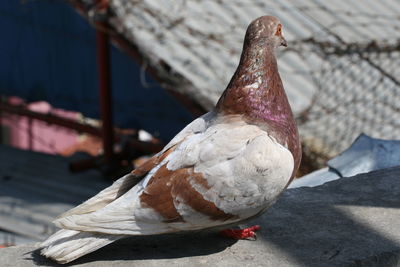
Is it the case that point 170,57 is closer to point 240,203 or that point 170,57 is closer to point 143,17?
point 143,17

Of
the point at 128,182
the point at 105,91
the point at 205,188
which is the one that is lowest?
the point at 205,188

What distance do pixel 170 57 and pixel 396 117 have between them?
1.77m

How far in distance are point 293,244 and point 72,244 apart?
72 cm

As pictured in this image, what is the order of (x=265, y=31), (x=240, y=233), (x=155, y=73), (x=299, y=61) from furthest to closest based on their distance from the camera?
(x=299, y=61), (x=155, y=73), (x=240, y=233), (x=265, y=31)

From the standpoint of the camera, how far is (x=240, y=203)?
212cm

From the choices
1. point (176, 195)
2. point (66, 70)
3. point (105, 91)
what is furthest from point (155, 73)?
point (176, 195)

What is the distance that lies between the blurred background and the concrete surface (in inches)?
94.9

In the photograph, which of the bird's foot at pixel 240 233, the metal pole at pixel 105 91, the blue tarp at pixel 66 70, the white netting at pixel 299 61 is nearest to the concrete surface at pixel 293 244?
the bird's foot at pixel 240 233

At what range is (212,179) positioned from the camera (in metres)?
2.11

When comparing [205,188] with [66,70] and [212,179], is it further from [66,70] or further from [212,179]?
[66,70]

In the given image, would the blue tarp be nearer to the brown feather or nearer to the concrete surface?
the concrete surface

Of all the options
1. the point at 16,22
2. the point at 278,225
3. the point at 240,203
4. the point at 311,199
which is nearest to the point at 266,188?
the point at 240,203

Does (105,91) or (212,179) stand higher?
(105,91)

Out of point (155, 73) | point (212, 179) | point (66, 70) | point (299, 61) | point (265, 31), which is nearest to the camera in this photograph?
point (212, 179)
